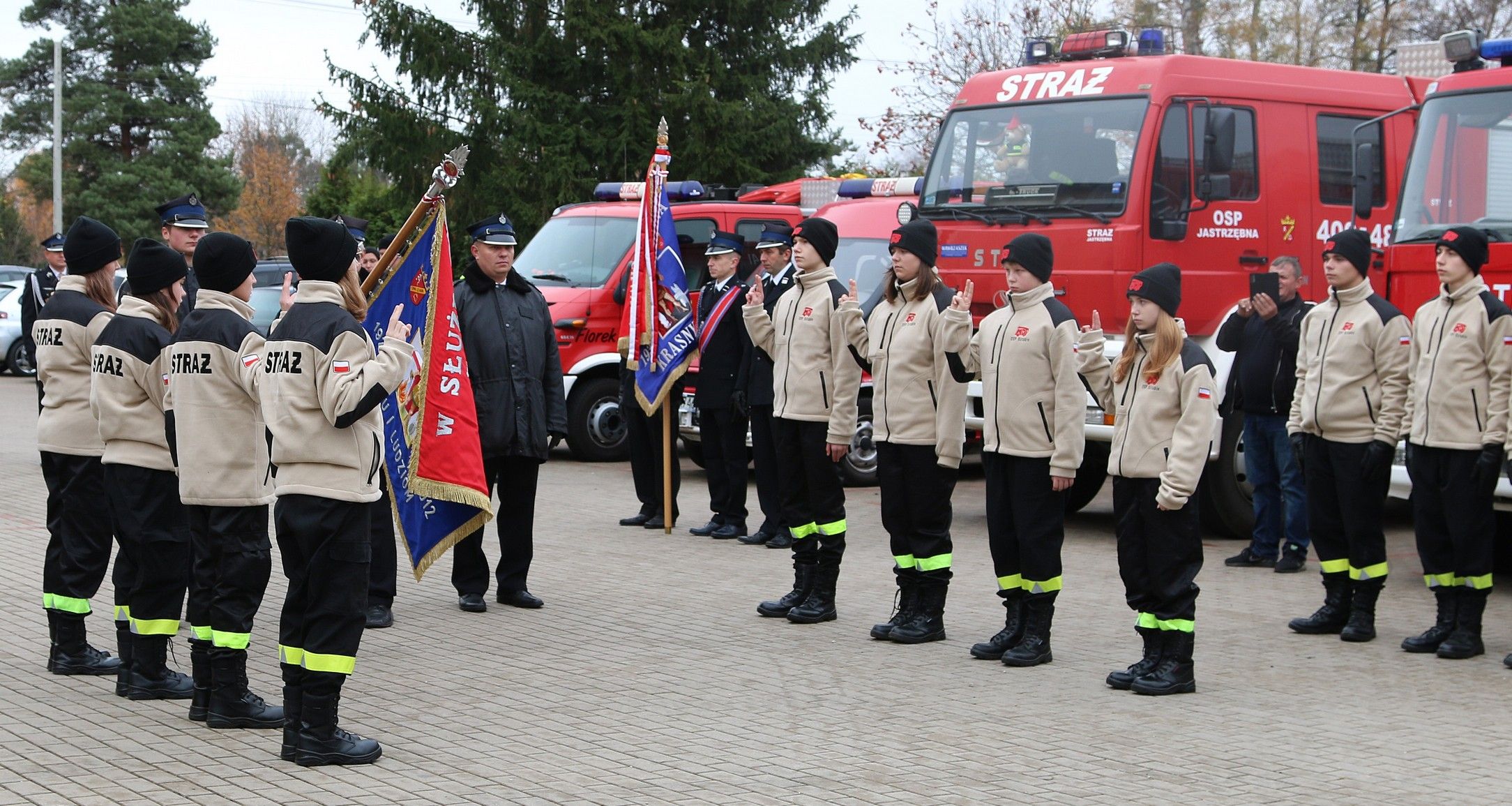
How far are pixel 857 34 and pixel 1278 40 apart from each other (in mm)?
9321

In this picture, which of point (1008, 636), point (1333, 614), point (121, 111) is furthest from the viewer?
point (121, 111)

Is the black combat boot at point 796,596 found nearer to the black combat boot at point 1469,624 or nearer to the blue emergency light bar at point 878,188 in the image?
the black combat boot at point 1469,624

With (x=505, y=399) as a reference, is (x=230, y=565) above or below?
below

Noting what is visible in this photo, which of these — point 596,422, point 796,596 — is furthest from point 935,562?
point 596,422

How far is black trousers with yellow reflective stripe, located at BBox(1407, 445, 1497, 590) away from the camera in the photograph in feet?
25.4

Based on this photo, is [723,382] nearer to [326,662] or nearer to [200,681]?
[200,681]

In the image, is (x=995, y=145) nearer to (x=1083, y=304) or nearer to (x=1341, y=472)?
(x=1083, y=304)

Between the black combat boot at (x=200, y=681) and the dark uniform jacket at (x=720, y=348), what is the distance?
5.57 metres

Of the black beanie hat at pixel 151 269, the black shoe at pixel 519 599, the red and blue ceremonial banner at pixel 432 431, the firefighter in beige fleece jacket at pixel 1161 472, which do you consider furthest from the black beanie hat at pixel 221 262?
the firefighter in beige fleece jacket at pixel 1161 472

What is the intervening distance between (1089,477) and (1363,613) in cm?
427

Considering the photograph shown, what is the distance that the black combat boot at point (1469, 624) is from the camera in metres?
7.70

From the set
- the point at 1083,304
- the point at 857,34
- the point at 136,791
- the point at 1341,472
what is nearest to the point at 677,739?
the point at 136,791

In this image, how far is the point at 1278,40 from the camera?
101ft

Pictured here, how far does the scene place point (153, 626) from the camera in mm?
6672
